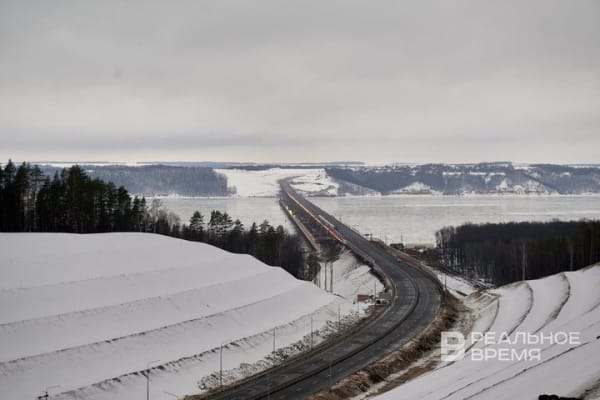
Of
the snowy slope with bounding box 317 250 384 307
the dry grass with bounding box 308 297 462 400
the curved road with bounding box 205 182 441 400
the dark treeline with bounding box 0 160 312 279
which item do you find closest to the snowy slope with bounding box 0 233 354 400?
the curved road with bounding box 205 182 441 400

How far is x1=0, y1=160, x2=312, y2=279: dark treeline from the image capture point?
266 ft

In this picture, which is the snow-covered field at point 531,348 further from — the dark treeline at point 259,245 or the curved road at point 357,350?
the dark treeline at point 259,245

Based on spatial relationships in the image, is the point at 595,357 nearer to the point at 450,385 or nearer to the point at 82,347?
the point at 450,385

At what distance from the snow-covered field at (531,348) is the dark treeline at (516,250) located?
23640 millimetres

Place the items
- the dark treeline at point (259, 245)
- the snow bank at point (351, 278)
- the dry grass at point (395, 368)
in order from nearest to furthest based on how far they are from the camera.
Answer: the dry grass at point (395, 368) < the snow bank at point (351, 278) < the dark treeline at point (259, 245)

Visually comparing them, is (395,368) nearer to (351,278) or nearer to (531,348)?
(531,348)

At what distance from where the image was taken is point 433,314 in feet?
226

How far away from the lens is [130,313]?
49.4 metres

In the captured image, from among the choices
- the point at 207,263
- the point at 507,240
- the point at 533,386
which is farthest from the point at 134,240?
the point at 507,240

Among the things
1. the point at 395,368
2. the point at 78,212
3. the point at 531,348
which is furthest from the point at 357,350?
the point at 78,212

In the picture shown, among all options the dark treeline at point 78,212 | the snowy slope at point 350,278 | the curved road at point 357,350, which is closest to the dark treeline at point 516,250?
the snowy slope at point 350,278

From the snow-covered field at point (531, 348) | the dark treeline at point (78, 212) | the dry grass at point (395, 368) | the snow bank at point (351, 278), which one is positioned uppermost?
the dark treeline at point (78, 212)

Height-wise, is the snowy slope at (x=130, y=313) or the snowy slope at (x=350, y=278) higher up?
the snowy slope at (x=130, y=313)

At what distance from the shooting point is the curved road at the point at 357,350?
140 ft
